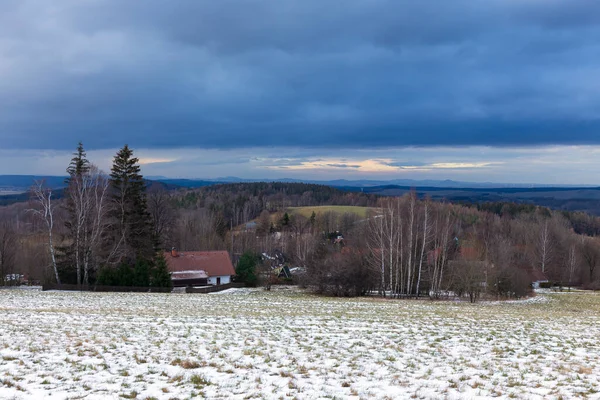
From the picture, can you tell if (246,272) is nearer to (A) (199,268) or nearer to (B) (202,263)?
(B) (202,263)

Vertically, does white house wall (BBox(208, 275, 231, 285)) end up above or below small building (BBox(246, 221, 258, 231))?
below

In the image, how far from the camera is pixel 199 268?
53000mm

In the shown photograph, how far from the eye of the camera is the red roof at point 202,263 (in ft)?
172

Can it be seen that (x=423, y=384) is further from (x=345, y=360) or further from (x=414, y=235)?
(x=414, y=235)

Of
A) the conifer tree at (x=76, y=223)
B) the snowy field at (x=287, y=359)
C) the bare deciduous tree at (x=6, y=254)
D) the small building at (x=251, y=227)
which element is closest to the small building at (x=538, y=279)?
the snowy field at (x=287, y=359)

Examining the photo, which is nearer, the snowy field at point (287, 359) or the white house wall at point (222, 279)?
the snowy field at point (287, 359)

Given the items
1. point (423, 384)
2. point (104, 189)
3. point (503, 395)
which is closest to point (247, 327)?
point (423, 384)

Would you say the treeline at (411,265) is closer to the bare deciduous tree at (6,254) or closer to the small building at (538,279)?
the small building at (538,279)

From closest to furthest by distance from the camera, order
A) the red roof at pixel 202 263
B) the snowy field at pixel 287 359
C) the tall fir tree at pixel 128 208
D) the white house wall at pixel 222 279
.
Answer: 1. the snowy field at pixel 287 359
2. the tall fir tree at pixel 128 208
3. the red roof at pixel 202 263
4. the white house wall at pixel 222 279

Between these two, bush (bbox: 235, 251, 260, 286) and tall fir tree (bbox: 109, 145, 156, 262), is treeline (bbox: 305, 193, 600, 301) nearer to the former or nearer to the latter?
bush (bbox: 235, 251, 260, 286)

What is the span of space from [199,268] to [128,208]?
600 inches

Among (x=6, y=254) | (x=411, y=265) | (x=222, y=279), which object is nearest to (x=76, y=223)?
(x=6, y=254)

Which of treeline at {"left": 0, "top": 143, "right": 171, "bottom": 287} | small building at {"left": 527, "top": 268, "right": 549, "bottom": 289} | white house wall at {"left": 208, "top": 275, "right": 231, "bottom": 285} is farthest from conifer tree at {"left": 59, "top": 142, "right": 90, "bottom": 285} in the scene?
small building at {"left": 527, "top": 268, "right": 549, "bottom": 289}

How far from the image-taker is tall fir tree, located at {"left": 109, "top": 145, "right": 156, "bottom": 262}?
39.9m
